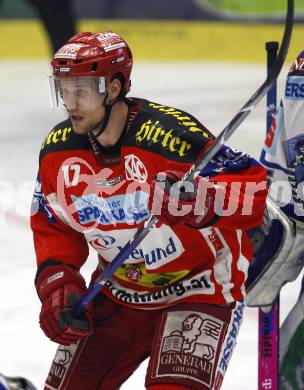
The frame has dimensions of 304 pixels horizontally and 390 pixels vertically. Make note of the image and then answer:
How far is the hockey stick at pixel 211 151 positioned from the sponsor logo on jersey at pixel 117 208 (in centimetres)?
8

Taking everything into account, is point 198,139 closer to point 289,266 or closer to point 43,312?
point 43,312

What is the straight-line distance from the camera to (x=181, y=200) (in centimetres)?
247

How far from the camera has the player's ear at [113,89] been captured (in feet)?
8.98

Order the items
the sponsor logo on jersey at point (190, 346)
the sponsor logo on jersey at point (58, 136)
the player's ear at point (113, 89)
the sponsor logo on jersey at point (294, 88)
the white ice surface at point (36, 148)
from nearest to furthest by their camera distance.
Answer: the sponsor logo on jersey at point (190, 346) < the player's ear at point (113, 89) < the sponsor logo on jersey at point (58, 136) < the sponsor logo on jersey at point (294, 88) < the white ice surface at point (36, 148)

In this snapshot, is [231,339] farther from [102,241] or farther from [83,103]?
[83,103]

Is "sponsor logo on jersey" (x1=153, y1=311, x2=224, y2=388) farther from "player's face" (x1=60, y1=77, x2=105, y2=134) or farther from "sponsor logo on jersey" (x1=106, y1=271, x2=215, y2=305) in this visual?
"player's face" (x1=60, y1=77, x2=105, y2=134)

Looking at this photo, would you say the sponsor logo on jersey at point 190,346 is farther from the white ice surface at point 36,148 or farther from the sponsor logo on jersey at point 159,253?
the white ice surface at point 36,148

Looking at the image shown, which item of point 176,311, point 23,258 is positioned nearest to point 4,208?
point 23,258

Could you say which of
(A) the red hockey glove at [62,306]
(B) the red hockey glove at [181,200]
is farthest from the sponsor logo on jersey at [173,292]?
(B) the red hockey glove at [181,200]

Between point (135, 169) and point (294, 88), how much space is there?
2.58ft

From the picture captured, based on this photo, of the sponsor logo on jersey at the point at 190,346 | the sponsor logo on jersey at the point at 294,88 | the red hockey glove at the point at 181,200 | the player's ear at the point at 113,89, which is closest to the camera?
the red hockey glove at the point at 181,200

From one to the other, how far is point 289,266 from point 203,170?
2.61ft

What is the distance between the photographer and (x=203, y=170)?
267cm

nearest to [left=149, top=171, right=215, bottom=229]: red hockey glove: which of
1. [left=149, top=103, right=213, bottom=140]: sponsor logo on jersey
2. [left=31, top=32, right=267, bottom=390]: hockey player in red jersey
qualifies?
[left=31, top=32, right=267, bottom=390]: hockey player in red jersey
